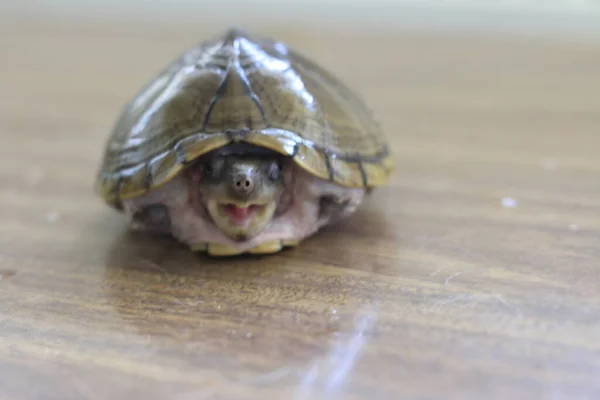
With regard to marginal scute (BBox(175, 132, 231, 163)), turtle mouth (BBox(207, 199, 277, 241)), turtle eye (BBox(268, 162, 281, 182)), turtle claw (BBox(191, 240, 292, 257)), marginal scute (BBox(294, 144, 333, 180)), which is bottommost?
turtle claw (BBox(191, 240, 292, 257))

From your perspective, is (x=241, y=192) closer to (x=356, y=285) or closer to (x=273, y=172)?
(x=273, y=172)

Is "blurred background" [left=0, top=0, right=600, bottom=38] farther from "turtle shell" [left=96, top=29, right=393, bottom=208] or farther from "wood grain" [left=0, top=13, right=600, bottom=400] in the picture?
"turtle shell" [left=96, top=29, right=393, bottom=208]

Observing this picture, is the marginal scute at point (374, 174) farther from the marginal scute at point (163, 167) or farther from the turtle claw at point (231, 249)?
the marginal scute at point (163, 167)

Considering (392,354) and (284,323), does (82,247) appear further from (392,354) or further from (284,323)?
(392,354)

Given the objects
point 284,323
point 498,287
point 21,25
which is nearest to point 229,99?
point 284,323

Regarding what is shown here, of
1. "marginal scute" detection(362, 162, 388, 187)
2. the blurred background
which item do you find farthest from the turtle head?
the blurred background

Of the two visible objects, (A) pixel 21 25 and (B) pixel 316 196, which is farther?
(A) pixel 21 25

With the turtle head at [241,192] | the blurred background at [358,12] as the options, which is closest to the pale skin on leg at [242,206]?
the turtle head at [241,192]
